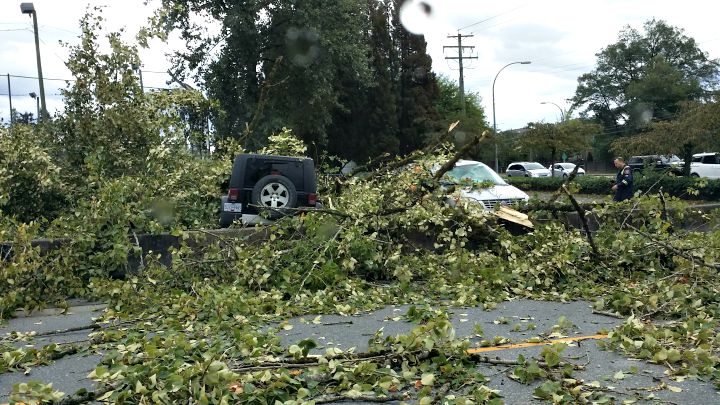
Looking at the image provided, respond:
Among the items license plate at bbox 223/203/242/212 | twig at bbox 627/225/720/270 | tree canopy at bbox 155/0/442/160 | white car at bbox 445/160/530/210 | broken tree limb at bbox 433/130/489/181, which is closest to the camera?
twig at bbox 627/225/720/270

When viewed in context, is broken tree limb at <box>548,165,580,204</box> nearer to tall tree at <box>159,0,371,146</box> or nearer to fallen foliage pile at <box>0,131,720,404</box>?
fallen foliage pile at <box>0,131,720,404</box>

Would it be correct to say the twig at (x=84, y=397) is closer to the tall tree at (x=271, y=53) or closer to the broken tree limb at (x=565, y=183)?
the broken tree limb at (x=565, y=183)

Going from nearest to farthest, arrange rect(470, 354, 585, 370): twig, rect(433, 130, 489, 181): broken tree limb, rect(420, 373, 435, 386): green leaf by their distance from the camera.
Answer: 1. rect(420, 373, 435, 386): green leaf
2. rect(470, 354, 585, 370): twig
3. rect(433, 130, 489, 181): broken tree limb

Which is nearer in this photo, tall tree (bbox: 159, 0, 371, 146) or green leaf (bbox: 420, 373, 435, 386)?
green leaf (bbox: 420, 373, 435, 386)

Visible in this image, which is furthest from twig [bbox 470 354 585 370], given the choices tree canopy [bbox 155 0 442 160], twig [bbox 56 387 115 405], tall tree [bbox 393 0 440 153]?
tall tree [bbox 393 0 440 153]

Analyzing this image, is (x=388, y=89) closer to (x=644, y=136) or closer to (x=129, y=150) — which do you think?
(x=644, y=136)

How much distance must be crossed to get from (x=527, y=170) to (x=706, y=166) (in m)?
15.2

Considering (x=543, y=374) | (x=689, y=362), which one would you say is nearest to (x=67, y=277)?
(x=543, y=374)

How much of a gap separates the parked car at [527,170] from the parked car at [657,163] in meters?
11.8

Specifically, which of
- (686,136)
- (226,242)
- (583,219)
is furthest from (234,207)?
(686,136)

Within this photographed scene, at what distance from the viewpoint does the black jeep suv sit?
32.5ft

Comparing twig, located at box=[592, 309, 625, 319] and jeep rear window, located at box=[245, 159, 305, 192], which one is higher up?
jeep rear window, located at box=[245, 159, 305, 192]

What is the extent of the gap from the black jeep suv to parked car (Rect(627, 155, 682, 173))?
18.6ft

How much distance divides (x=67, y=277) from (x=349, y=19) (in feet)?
79.4
